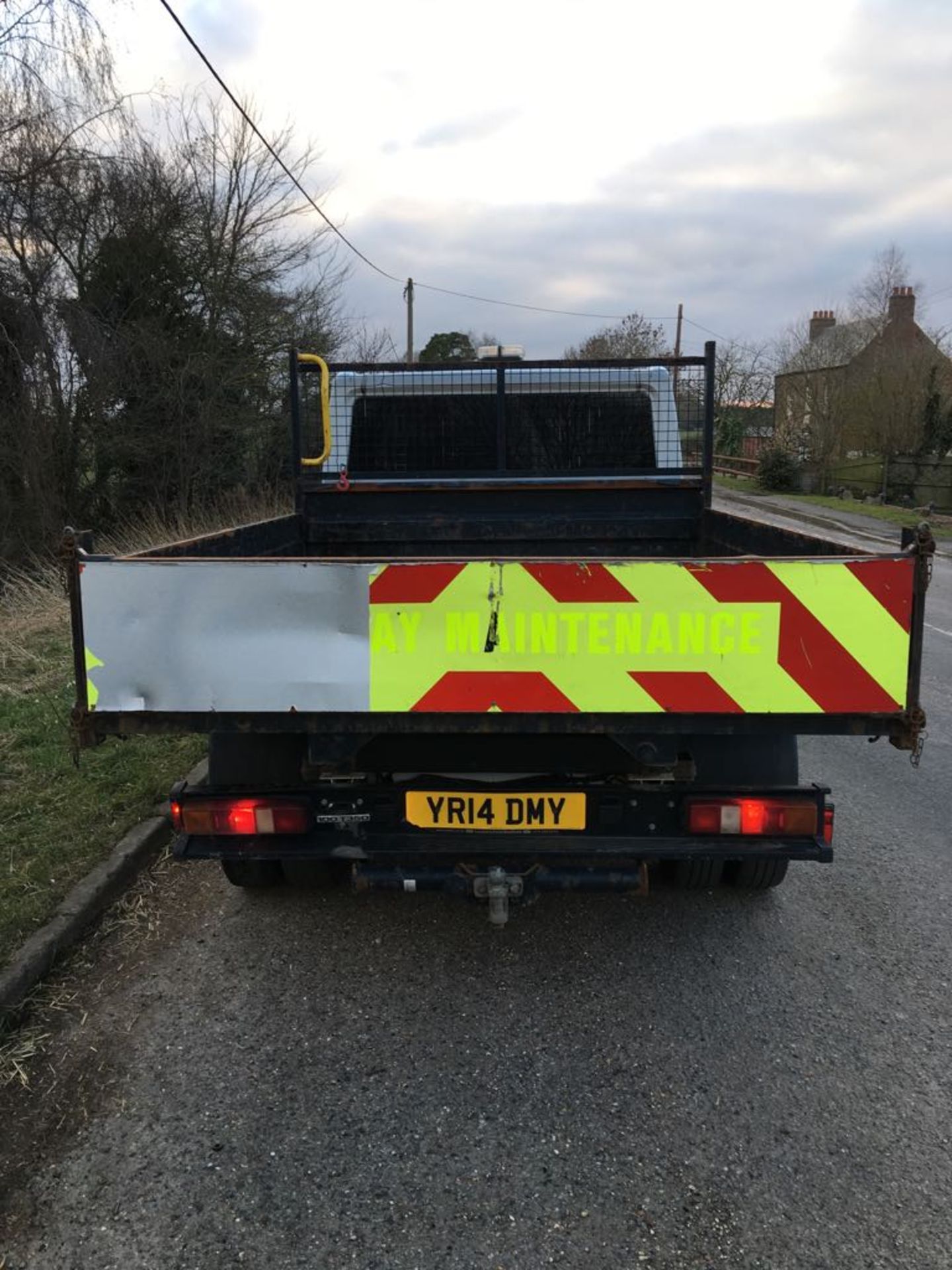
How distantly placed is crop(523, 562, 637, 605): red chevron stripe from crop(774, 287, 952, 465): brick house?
25413mm

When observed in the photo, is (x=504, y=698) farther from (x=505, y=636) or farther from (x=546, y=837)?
(x=546, y=837)

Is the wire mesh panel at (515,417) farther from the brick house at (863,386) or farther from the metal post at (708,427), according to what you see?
the brick house at (863,386)

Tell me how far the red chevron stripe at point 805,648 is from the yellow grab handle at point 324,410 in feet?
10.7

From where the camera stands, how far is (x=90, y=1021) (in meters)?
2.72

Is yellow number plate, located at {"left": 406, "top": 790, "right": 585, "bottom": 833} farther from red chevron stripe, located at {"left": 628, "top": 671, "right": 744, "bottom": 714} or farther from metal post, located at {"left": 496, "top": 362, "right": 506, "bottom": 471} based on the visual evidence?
metal post, located at {"left": 496, "top": 362, "right": 506, "bottom": 471}

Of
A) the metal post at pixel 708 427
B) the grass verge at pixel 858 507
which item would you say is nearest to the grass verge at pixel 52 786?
the metal post at pixel 708 427

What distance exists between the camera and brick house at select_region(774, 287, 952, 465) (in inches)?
950

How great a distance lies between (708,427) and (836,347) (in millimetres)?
33143

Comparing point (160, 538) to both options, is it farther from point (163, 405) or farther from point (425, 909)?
point (425, 909)

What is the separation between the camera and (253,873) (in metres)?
3.32

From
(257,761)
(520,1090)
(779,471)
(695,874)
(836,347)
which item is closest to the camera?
(520,1090)

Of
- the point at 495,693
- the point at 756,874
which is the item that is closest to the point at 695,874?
the point at 756,874

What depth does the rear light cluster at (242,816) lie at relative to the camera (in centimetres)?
270

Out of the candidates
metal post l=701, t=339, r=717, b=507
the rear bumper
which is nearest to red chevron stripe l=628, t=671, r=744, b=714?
the rear bumper
